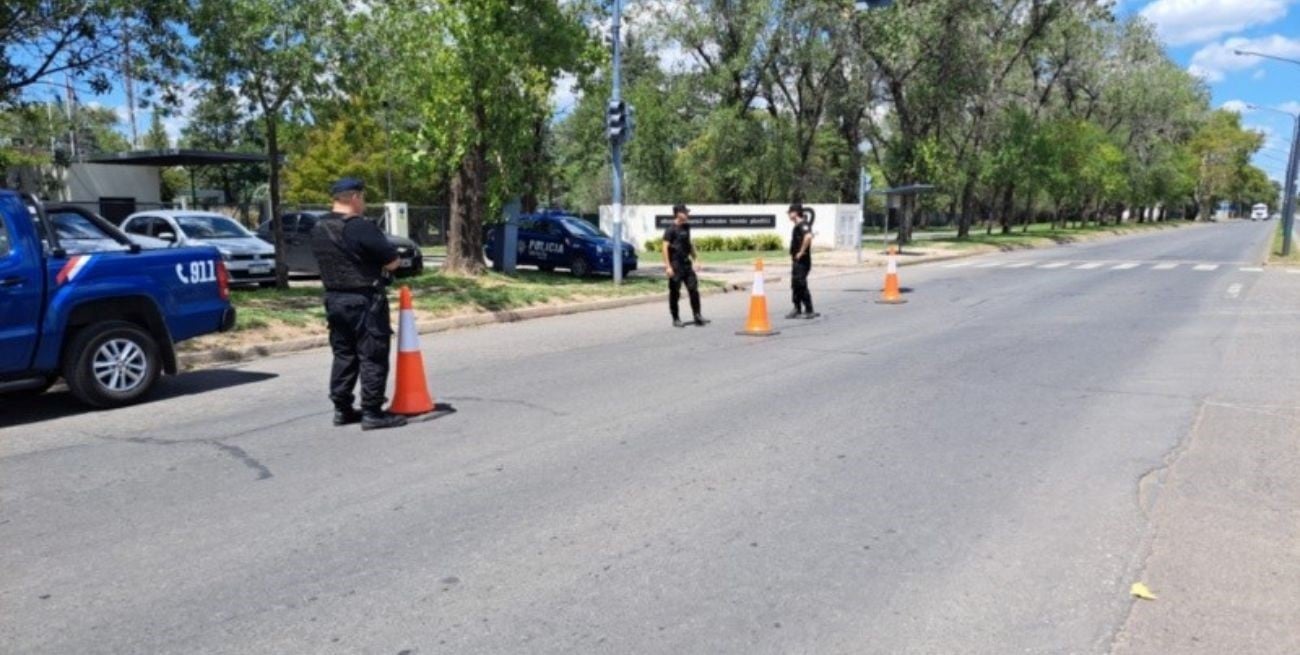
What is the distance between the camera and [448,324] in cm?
1335

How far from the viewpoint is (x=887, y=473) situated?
5.72 meters

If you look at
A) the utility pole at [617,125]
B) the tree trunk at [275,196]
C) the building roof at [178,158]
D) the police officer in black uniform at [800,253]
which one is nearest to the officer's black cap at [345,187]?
the police officer in black uniform at [800,253]

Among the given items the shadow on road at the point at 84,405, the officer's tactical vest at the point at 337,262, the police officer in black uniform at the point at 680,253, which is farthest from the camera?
the police officer in black uniform at the point at 680,253

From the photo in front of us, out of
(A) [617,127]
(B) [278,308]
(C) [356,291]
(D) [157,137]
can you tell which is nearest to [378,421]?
(C) [356,291]

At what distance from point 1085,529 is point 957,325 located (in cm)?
875

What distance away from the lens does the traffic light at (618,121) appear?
1877 cm

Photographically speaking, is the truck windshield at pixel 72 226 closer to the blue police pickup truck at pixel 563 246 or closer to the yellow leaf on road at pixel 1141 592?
the yellow leaf on road at pixel 1141 592

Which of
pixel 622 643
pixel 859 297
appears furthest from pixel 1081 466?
pixel 859 297

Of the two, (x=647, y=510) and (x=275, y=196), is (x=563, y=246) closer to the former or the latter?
(x=275, y=196)

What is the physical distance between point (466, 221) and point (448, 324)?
551 centimetres

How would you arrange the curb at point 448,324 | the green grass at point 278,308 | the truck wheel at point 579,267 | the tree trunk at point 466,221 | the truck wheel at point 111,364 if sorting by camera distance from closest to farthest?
the truck wheel at point 111,364 < the curb at point 448,324 < the green grass at point 278,308 < the tree trunk at point 466,221 < the truck wheel at point 579,267

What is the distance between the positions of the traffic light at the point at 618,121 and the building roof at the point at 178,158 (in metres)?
9.44

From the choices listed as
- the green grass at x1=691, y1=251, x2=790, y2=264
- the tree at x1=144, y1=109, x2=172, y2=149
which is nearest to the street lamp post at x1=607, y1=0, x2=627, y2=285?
the green grass at x1=691, y1=251, x2=790, y2=264

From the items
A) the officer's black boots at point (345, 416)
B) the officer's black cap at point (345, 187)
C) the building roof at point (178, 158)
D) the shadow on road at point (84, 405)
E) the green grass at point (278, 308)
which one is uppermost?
the building roof at point (178, 158)
